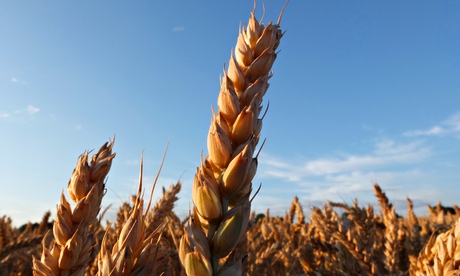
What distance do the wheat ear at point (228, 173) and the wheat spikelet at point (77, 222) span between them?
1.35 feet

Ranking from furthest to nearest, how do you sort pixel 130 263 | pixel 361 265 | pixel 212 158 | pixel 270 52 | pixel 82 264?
pixel 361 265 < pixel 82 264 < pixel 270 52 < pixel 212 158 < pixel 130 263

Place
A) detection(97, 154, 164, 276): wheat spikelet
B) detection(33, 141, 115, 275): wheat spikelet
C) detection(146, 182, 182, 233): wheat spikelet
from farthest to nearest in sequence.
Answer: detection(146, 182, 182, 233): wheat spikelet → detection(33, 141, 115, 275): wheat spikelet → detection(97, 154, 164, 276): wheat spikelet

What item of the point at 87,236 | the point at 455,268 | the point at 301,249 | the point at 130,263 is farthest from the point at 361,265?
the point at 130,263

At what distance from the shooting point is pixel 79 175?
1103 millimetres

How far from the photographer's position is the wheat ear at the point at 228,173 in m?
0.74

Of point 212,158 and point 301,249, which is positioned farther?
point 301,249

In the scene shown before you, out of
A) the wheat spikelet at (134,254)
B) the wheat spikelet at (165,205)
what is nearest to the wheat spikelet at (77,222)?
the wheat spikelet at (134,254)

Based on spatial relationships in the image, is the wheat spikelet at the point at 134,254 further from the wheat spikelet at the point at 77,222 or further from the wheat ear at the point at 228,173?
the wheat spikelet at the point at 77,222

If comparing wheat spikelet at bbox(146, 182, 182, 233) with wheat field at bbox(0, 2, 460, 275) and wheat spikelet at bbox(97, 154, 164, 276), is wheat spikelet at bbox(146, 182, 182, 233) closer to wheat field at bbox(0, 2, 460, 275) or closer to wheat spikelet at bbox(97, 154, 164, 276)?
wheat field at bbox(0, 2, 460, 275)

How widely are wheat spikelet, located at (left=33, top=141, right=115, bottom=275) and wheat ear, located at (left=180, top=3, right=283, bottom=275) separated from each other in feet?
1.35

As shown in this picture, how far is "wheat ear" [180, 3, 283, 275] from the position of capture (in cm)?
74

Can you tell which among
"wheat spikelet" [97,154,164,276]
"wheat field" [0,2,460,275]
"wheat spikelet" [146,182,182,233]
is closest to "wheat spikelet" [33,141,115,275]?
"wheat field" [0,2,460,275]

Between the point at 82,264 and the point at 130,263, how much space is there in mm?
418

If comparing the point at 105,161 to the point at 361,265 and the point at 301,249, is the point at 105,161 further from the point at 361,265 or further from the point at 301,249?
the point at 301,249
